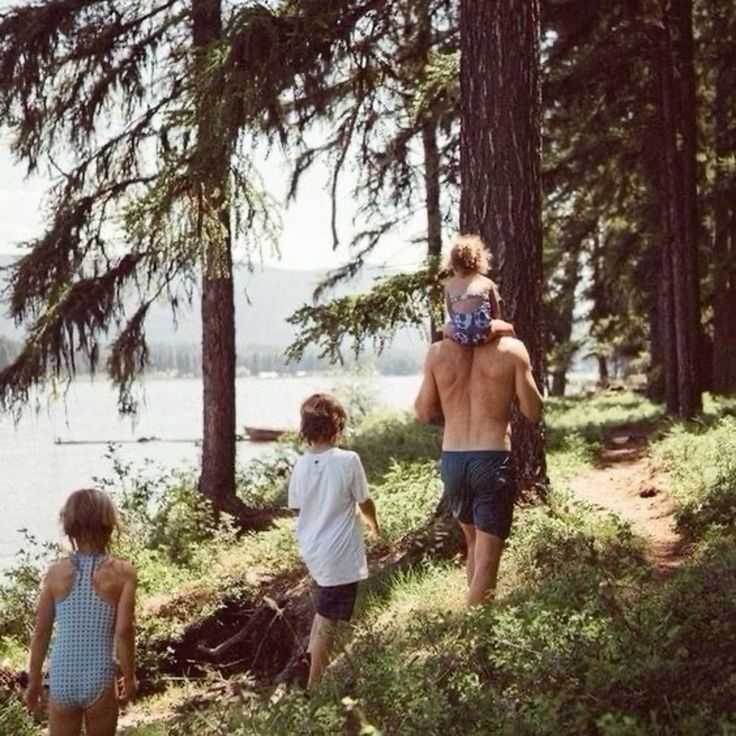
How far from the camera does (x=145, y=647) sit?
895cm

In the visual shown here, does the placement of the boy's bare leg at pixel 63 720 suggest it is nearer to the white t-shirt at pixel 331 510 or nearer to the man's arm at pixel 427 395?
the white t-shirt at pixel 331 510

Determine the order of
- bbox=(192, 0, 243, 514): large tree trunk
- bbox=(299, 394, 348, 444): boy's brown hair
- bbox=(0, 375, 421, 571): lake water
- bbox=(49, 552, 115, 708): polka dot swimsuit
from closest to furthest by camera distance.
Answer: bbox=(49, 552, 115, 708): polka dot swimsuit, bbox=(299, 394, 348, 444): boy's brown hair, bbox=(192, 0, 243, 514): large tree trunk, bbox=(0, 375, 421, 571): lake water

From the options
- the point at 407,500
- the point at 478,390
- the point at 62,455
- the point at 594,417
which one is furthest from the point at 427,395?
the point at 62,455

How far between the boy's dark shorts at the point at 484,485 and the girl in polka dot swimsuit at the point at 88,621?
1964 mm

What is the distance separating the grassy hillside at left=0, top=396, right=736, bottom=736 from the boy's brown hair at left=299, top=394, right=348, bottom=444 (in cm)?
96

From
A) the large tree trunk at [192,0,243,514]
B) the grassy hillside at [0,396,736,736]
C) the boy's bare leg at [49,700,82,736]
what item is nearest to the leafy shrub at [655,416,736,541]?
the grassy hillside at [0,396,736,736]

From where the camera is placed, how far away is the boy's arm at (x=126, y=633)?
15.8 ft

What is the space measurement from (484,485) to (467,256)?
53.3 inches

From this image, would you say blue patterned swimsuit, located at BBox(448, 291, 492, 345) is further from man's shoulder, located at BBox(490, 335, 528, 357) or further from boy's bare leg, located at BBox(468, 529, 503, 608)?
boy's bare leg, located at BBox(468, 529, 503, 608)

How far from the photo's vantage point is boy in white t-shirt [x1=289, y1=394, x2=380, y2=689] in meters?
5.80

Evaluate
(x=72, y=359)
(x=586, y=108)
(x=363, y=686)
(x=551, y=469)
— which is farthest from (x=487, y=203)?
(x=586, y=108)

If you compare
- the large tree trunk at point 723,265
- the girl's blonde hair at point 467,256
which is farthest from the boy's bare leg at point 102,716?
the large tree trunk at point 723,265

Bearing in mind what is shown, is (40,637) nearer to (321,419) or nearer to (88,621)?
(88,621)

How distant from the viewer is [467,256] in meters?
6.06
